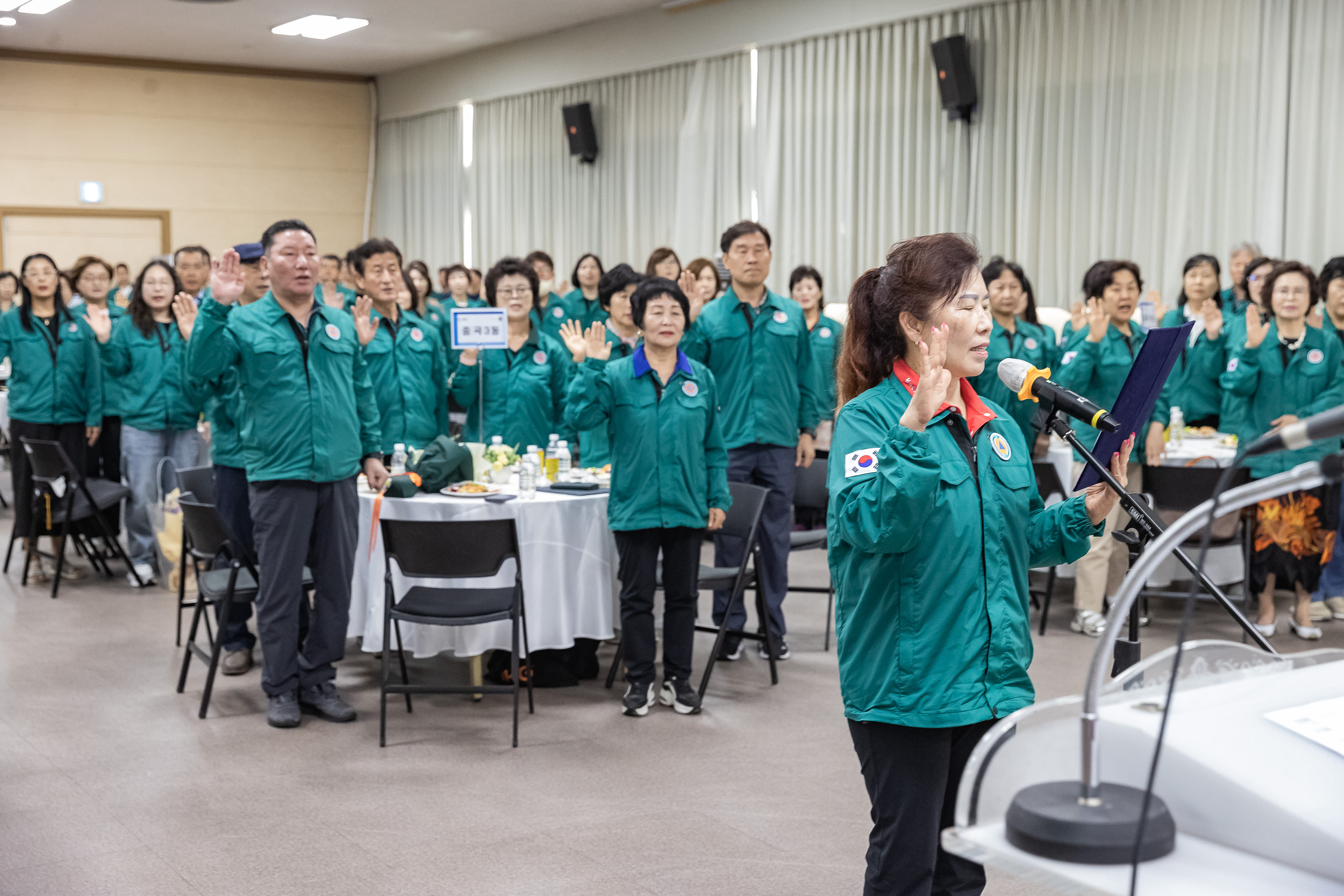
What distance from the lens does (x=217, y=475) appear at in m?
4.99

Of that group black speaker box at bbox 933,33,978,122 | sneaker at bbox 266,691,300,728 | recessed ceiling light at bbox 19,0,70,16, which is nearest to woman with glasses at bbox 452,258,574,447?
sneaker at bbox 266,691,300,728

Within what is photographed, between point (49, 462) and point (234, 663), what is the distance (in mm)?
2154

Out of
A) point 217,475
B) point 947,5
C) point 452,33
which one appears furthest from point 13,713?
point 452,33

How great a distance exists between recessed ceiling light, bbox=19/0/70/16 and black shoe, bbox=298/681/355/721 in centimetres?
937

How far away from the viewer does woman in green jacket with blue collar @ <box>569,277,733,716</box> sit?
14.7 ft

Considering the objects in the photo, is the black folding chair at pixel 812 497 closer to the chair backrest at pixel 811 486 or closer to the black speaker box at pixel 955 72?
the chair backrest at pixel 811 486

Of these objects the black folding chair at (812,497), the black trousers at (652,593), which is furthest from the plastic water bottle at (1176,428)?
the black trousers at (652,593)

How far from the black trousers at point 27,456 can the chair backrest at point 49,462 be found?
28cm

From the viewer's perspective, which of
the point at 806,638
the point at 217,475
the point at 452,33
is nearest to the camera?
the point at 217,475

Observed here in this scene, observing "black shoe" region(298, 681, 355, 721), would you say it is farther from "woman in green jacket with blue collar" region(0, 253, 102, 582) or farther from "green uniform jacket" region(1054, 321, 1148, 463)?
"green uniform jacket" region(1054, 321, 1148, 463)

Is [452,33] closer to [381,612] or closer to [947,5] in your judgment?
[947,5]

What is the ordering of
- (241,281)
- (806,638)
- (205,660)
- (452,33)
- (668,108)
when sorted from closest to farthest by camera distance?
1. (241,281)
2. (205,660)
3. (806,638)
4. (668,108)
5. (452,33)

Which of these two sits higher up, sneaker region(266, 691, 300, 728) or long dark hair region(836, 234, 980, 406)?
long dark hair region(836, 234, 980, 406)

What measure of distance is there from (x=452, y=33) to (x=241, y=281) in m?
9.66
